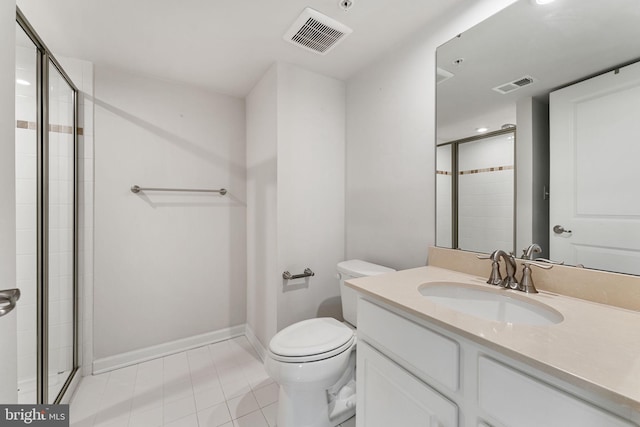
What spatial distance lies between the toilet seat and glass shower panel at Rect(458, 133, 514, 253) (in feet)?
2.53

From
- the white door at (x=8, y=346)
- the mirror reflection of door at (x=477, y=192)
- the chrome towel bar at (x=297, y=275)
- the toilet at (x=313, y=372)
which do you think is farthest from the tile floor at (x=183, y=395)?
the mirror reflection of door at (x=477, y=192)

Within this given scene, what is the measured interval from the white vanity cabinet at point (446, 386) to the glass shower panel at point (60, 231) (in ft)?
5.61

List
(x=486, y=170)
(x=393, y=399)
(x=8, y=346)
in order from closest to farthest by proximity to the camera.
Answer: (x=8, y=346) → (x=393, y=399) → (x=486, y=170)

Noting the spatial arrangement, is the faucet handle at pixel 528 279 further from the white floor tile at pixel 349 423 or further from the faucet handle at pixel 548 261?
the white floor tile at pixel 349 423

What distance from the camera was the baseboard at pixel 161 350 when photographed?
1.87 metres

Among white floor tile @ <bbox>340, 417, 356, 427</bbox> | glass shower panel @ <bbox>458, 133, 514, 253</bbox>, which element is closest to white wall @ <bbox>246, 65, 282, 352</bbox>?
white floor tile @ <bbox>340, 417, 356, 427</bbox>

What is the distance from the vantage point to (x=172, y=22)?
143 cm

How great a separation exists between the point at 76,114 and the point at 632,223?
2915mm

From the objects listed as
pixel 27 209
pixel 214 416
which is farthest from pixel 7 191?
pixel 214 416

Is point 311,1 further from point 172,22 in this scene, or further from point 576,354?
point 576,354

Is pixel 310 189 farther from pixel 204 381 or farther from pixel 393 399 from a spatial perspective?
pixel 204 381

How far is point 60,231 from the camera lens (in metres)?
1.58

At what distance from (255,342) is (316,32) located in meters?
2.27

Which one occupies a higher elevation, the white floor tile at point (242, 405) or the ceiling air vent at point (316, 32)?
the ceiling air vent at point (316, 32)
